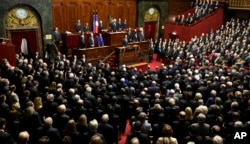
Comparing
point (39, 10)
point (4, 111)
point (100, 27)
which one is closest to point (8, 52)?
point (39, 10)

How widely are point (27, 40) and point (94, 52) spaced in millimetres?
3661

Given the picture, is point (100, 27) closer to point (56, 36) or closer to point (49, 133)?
point (56, 36)

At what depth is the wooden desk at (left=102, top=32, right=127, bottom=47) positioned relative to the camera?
15507 millimetres

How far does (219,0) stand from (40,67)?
1625 centimetres

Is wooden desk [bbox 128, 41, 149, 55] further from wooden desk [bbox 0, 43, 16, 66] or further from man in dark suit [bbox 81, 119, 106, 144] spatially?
man in dark suit [bbox 81, 119, 106, 144]

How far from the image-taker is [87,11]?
661 inches

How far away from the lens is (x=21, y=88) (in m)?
8.08

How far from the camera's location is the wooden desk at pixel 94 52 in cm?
1441

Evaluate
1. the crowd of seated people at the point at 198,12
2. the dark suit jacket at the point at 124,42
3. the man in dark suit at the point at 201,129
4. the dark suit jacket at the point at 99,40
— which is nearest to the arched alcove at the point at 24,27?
the dark suit jacket at the point at 99,40

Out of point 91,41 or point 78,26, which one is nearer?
point 91,41

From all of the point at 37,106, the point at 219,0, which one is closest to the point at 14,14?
the point at 37,106

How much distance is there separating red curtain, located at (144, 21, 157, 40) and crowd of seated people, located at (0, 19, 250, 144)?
8001 mm

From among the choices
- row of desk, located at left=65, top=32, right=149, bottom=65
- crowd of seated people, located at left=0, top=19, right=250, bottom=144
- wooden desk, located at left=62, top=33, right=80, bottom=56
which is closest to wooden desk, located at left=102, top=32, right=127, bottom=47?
row of desk, located at left=65, top=32, right=149, bottom=65

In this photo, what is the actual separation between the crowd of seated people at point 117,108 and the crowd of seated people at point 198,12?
715cm
